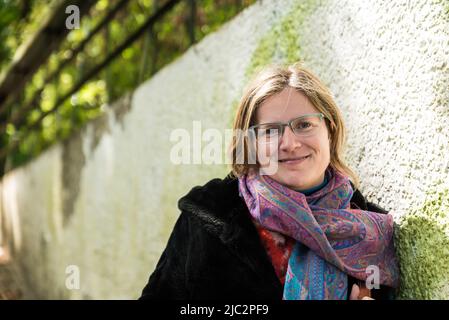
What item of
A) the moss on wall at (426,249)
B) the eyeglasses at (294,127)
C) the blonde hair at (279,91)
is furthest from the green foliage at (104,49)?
the moss on wall at (426,249)

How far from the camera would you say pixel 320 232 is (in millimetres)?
1668

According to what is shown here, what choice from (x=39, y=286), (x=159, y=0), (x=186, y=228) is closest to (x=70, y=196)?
(x=39, y=286)

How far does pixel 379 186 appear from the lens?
2072mm

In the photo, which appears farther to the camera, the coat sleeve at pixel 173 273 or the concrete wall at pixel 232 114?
the coat sleeve at pixel 173 273

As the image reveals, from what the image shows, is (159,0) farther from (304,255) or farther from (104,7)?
(304,255)

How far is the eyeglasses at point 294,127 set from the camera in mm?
1745

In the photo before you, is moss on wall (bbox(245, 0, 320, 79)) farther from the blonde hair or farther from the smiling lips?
the smiling lips

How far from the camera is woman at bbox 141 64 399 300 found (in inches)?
66.7

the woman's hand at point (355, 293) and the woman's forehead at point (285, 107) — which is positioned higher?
the woman's forehead at point (285, 107)

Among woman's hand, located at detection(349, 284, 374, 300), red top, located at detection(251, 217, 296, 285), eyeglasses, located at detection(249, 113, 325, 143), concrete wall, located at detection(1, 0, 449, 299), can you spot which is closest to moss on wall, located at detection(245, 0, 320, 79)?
concrete wall, located at detection(1, 0, 449, 299)

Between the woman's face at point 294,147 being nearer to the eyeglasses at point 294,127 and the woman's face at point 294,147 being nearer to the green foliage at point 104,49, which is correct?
the eyeglasses at point 294,127

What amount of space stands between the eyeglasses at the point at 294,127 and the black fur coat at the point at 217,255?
22cm

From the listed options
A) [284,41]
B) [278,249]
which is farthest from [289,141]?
[284,41]
